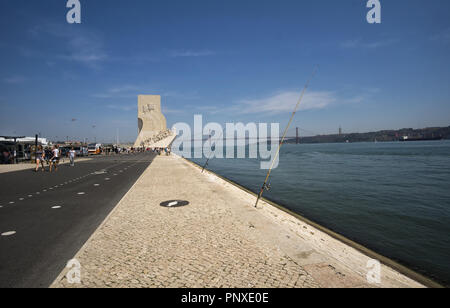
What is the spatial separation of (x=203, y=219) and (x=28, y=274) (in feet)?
13.4

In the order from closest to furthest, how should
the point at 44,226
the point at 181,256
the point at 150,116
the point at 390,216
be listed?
the point at 181,256 < the point at 44,226 < the point at 390,216 < the point at 150,116

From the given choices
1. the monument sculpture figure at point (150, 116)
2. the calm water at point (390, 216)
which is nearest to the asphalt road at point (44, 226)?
the calm water at point (390, 216)

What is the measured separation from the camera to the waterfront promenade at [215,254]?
359 centimetres

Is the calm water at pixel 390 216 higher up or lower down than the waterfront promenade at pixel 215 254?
lower down

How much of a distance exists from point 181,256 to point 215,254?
71 cm

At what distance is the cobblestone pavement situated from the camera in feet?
11.7

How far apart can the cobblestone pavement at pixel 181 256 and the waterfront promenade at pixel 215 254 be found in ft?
0.04

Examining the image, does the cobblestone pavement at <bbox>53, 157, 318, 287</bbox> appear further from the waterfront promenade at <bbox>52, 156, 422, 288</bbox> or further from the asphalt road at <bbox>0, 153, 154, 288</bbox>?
the asphalt road at <bbox>0, 153, 154, 288</bbox>

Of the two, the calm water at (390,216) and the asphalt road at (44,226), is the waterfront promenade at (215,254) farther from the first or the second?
the calm water at (390,216)

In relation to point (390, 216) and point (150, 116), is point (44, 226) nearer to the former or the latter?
point (390, 216)

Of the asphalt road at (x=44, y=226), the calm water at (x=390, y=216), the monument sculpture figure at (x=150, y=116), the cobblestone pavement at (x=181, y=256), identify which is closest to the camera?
the cobblestone pavement at (x=181, y=256)

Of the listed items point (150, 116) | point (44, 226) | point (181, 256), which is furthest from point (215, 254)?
point (150, 116)

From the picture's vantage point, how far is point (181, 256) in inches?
172
